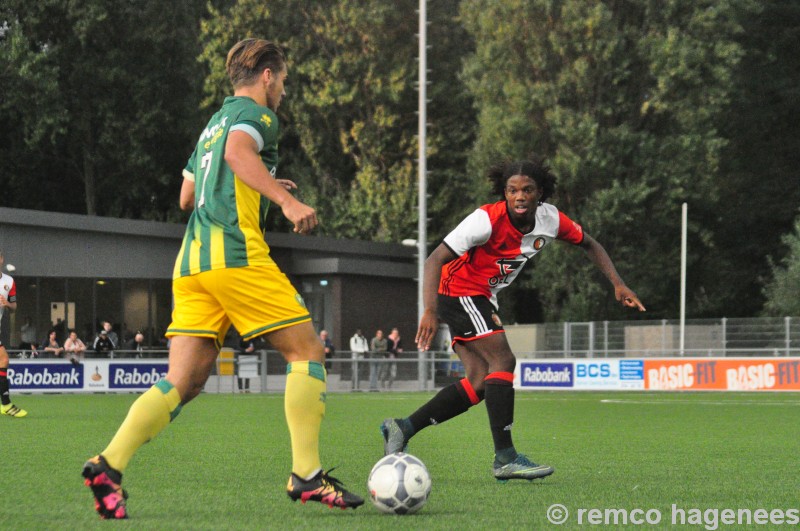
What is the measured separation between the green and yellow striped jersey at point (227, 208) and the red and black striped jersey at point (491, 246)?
2135 millimetres

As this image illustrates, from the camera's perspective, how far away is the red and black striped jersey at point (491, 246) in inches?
326

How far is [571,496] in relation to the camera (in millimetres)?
Answer: 7188

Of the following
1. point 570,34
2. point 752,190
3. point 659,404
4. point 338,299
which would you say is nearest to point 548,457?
point 659,404

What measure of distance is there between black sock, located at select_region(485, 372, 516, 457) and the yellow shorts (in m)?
2.25

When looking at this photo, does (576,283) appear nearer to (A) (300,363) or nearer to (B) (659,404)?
(B) (659,404)

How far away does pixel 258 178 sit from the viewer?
19.8 ft

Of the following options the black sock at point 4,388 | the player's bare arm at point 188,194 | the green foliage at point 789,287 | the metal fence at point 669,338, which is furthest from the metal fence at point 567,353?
the player's bare arm at point 188,194

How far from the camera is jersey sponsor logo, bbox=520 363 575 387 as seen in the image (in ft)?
101

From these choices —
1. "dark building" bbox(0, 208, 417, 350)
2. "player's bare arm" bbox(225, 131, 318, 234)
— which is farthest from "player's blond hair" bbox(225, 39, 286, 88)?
"dark building" bbox(0, 208, 417, 350)

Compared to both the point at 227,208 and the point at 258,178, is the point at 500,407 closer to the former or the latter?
the point at 227,208

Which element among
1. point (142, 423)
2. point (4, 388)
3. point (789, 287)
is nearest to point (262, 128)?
point (142, 423)

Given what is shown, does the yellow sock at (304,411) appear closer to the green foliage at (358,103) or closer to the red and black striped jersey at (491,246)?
the red and black striped jersey at (491,246)

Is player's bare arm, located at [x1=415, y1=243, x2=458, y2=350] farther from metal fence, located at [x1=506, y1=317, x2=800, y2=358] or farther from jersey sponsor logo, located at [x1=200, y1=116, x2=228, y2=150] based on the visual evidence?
metal fence, located at [x1=506, y1=317, x2=800, y2=358]

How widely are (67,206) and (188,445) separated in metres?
45.7
